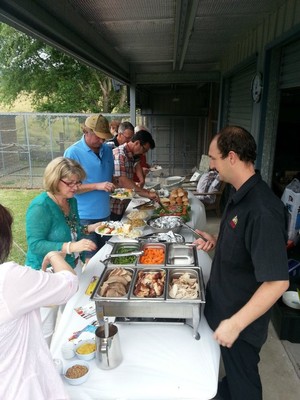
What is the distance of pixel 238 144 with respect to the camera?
1552 millimetres

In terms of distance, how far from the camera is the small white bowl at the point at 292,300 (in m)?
2.92

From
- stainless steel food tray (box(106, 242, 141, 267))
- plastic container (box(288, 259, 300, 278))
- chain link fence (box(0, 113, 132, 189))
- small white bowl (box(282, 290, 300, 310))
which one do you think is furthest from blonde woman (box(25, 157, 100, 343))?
chain link fence (box(0, 113, 132, 189))

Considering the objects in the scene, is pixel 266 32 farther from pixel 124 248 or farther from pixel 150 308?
pixel 150 308

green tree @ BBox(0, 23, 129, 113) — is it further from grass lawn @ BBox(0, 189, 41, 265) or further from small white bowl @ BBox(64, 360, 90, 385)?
small white bowl @ BBox(64, 360, 90, 385)

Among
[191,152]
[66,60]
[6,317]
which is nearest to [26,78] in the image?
[66,60]

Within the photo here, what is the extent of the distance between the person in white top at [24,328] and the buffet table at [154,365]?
0.67ft

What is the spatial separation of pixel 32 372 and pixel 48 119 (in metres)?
8.98

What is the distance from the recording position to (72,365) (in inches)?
56.4

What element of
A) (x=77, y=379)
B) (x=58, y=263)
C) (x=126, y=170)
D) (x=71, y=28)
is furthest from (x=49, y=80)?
(x=77, y=379)

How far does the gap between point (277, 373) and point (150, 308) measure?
168 centimetres

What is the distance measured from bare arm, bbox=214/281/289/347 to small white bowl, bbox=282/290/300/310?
1.78m

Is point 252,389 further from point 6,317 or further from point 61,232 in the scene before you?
point 61,232

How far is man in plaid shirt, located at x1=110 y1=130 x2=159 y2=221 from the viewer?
13.2 ft

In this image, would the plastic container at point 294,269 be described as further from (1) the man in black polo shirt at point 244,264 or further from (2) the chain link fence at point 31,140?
(2) the chain link fence at point 31,140
